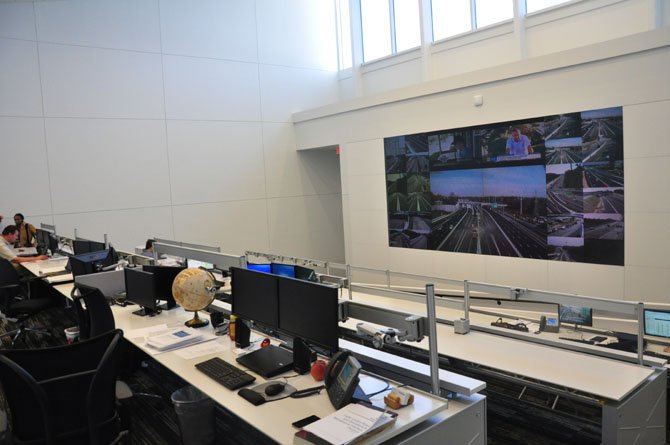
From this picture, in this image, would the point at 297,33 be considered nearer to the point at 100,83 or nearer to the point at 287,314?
the point at 100,83

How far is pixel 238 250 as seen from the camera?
930 cm

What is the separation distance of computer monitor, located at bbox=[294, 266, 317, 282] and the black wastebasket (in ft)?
3.91

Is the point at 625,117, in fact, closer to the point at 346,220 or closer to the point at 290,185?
the point at 346,220

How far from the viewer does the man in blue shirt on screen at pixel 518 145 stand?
6.30 meters

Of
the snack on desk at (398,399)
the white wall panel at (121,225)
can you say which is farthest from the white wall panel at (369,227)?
the snack on desk at (398,399)

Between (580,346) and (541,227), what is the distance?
3.32 metres

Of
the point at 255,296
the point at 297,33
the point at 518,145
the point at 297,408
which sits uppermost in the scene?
the point at 297,33

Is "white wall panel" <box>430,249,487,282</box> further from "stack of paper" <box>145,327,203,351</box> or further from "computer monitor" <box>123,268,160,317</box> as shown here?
"stack of paper" <box>145,327,203,351</box>

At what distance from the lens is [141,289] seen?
12.8 feet

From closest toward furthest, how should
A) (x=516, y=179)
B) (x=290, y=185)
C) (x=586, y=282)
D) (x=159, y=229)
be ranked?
(x=586, y=282)
(x=516, y=179)
(x=159, y=229)
(x=290, y=185)

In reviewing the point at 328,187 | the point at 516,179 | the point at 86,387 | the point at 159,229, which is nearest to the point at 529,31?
the point at 516,179

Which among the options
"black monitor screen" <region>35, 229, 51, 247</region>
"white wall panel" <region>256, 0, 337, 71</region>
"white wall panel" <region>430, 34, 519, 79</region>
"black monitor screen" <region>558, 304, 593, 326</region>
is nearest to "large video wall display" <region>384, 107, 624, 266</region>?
"white wall panel" <region>430, 34, 519, 79</region>

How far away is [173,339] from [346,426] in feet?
5.26

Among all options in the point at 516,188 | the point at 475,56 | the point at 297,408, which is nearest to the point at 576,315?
the point at 297,408
